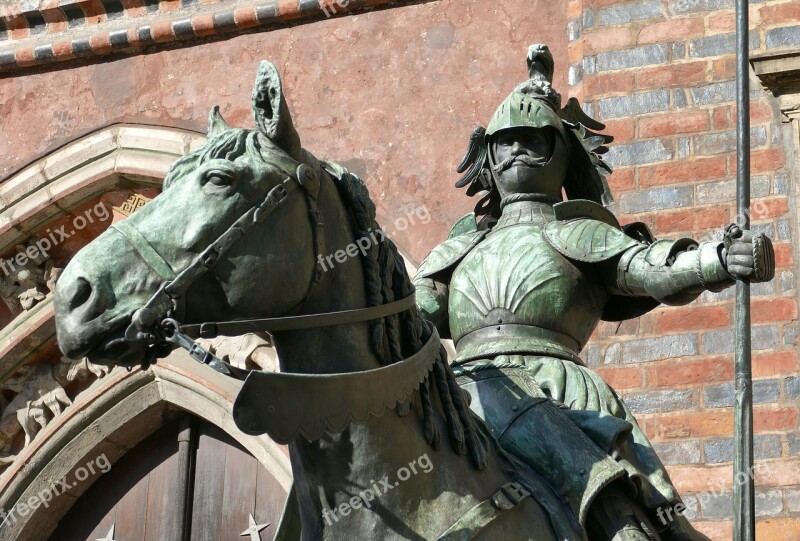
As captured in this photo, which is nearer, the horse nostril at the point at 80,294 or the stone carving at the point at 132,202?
the horse nostril at the point at 80,294

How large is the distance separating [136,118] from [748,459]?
202 inches

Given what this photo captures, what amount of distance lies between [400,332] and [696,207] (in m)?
3.72

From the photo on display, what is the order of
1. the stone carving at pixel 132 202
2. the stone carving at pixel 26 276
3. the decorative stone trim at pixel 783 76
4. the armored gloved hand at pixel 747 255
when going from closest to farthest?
the armored gloved hand at pixel 747 255 < the decorative stone trim at pixel 783 76 < the stone carving at pixel 132 202 < the stone carving at pixel 26 276

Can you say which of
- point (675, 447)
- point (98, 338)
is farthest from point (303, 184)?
point (675, 447)

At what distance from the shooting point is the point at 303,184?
2740 millimetres

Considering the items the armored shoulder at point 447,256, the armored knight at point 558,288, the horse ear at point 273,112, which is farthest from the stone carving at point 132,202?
the horse ear at point 273,112

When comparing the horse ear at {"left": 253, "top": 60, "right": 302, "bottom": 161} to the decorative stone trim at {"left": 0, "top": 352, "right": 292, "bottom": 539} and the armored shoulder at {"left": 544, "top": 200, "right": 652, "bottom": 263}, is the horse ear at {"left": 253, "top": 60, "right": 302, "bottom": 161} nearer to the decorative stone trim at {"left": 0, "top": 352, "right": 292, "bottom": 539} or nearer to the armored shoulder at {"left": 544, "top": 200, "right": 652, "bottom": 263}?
the armored shoulder at {"left": 544, "top": 200, "right": 652, "bottom": 263}

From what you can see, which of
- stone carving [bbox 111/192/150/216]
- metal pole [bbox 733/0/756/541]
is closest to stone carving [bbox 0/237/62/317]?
stone carving [bbox 111/192/150/216]

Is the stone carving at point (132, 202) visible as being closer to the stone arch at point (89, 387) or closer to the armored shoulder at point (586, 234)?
the stone arch at point (89, 387)

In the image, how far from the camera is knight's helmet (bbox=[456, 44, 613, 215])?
12.8 ft

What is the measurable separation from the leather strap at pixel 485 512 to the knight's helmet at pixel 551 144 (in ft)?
3.95

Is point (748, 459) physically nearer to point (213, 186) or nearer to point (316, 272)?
point (316, 272)

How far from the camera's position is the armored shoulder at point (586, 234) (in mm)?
3594

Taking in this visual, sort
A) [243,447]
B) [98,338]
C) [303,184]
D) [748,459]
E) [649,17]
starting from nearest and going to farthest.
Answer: [98,338] < [303,184] < [748,459] < [649,17] < [243,447]
